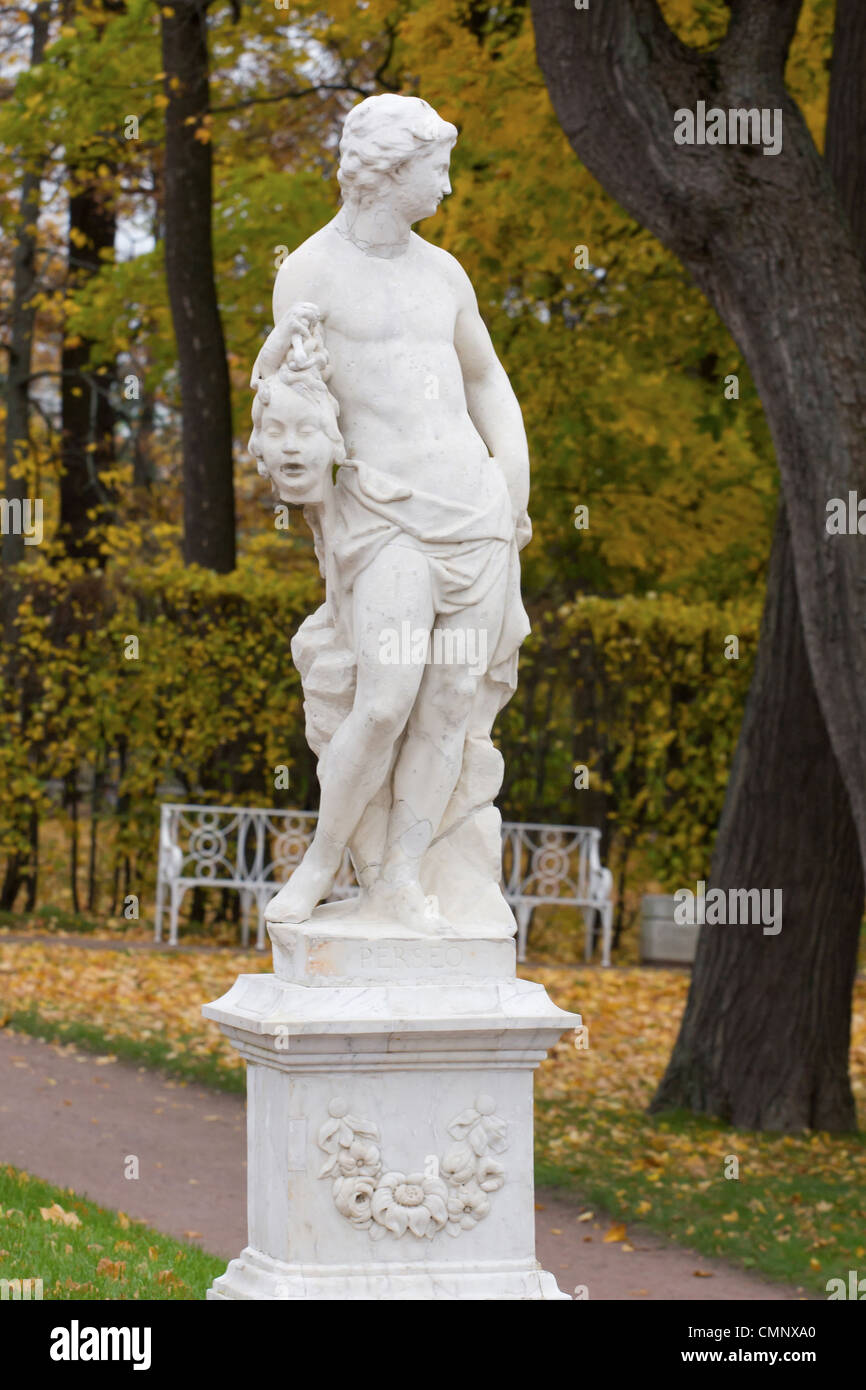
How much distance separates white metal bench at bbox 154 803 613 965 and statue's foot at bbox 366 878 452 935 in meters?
7.81

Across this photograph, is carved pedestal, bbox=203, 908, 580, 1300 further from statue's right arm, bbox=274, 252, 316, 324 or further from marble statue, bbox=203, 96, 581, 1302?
statue's right arm, bbox=274, 252, 316, 324

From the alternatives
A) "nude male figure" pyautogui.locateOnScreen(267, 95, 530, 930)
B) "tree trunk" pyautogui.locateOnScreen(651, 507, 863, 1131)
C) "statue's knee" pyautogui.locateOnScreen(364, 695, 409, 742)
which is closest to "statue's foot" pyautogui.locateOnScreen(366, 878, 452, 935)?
"nude male figure" pyautogui.locateOnScreen(267, 95, 530, 930)

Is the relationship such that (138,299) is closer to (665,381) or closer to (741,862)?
(665,381)

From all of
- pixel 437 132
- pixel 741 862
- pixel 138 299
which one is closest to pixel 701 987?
pixel 741 862

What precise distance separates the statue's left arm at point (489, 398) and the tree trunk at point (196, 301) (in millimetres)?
9721

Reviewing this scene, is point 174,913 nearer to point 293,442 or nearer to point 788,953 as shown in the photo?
point 788,953

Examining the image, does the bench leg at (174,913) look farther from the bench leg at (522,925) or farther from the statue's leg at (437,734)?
the statue's leg at (437,734)

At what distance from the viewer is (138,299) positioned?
647 inches

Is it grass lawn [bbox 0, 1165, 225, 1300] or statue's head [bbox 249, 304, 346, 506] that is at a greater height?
statue's head [bbox 249, 304, 346, 506]

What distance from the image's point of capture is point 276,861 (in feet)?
45.5

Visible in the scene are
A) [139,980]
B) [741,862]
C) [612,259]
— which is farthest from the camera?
[612,259]

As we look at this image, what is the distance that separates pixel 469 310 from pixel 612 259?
7554mm

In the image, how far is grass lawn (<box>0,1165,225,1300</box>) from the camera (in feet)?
18.2

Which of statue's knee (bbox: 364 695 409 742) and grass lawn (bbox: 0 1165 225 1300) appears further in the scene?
grass lawn (bbox: 0 1165 225 1300)
